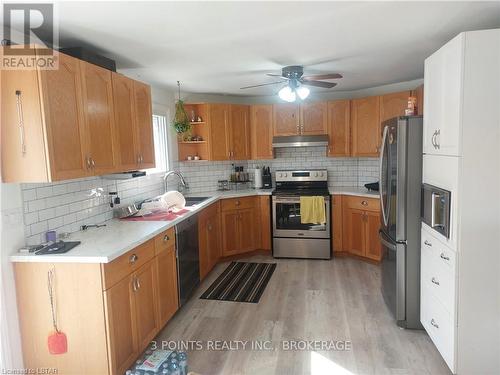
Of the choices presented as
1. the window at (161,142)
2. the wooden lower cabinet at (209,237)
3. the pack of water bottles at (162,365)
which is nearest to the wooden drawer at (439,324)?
the pack of water bottles at (162,365)

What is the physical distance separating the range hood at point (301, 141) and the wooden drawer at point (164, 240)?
231 cm

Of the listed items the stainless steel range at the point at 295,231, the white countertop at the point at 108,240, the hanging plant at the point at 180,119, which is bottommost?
Result: the stainless steel range at the point at 295,231

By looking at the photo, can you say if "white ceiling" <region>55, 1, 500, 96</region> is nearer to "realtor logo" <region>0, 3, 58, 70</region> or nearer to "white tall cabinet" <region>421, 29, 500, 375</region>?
"realtor logo" <region>0, 3, 58, 70</region>

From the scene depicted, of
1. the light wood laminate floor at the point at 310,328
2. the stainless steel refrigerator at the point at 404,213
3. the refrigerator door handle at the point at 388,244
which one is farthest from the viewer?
the refrigerator door handle at the point at 388,244

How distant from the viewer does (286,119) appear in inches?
187

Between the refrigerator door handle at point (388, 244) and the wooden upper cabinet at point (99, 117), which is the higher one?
the wooden upper cabinet at point (99, 117)

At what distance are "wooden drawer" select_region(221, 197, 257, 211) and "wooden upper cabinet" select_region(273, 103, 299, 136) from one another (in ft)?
3.38

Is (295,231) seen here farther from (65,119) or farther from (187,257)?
(65,119)

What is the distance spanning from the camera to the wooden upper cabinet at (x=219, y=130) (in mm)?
4570

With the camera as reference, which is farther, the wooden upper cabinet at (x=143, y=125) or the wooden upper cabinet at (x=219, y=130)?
the wooden upper cabinet at (x=219, y=130)

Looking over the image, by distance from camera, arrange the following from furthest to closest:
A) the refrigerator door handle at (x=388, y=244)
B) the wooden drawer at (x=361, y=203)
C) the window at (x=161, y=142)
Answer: the window at (x=161, y=142)
the wooden drawer at (x=361, y=203)
the refrigerator door handle at (x=388, y=244)

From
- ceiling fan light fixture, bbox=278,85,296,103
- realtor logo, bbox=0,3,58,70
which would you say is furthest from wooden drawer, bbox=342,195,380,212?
realtor logo, bbox=0,3,58,70

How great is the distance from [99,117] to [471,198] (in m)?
2.46

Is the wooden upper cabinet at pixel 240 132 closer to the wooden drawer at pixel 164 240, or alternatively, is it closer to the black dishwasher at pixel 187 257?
the black dishwasher at pixel 187 257
